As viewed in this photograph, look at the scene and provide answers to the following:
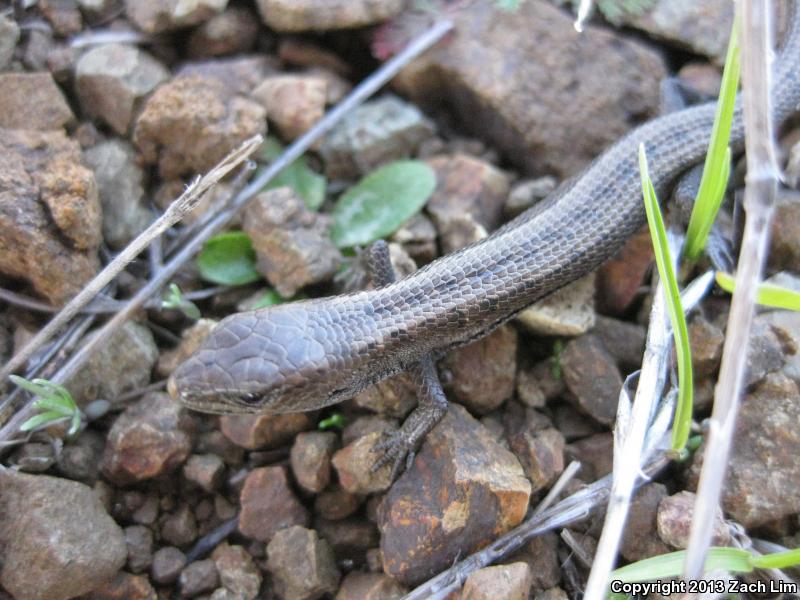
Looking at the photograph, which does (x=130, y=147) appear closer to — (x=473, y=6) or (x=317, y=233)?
(x=317, y=233)

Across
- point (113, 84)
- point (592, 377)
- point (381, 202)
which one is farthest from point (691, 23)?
point (113, 84)

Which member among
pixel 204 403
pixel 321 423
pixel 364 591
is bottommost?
pixel 364 591

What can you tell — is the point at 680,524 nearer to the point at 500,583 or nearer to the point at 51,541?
the point at 500,583

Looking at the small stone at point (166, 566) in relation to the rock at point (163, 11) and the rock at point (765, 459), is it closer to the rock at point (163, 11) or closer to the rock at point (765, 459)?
the rock at point (765, 459)

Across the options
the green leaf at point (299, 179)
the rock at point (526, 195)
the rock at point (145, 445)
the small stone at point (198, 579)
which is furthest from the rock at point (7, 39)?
the rock at point (526, 195)

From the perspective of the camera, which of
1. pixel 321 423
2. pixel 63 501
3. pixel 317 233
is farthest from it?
pixel 317 233

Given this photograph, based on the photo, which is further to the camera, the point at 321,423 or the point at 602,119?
the point at 602,119

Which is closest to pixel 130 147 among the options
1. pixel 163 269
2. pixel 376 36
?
Answer: pixel 163 269
